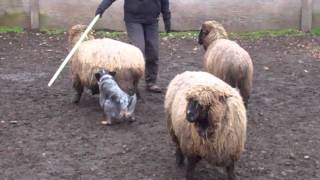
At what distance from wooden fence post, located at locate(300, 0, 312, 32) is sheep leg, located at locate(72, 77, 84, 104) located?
249 inches

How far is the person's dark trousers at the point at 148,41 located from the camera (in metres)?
8.16

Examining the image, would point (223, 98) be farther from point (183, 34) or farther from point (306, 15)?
point (306, 15)

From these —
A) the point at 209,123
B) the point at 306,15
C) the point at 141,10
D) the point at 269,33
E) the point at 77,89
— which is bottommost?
the point at 77,89

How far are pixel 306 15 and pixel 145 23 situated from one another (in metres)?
5.47

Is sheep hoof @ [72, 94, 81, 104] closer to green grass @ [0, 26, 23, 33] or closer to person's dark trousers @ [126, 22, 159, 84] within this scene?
person's dark trousers @ [126, 22, 159, 84]

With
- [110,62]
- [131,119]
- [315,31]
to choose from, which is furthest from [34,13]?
[131,119]

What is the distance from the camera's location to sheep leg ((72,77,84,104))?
7.74 meters

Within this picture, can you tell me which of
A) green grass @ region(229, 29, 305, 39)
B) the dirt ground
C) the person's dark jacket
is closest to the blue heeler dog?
the dirt ground

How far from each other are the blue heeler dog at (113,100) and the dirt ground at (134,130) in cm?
14

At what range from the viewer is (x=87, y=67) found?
730 centimetres

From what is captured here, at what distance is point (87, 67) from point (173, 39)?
5.13 meters

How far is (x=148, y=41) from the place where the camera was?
841cm

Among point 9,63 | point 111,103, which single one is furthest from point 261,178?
point 9,63

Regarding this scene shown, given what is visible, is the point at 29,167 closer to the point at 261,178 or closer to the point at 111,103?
the point at 111,103
